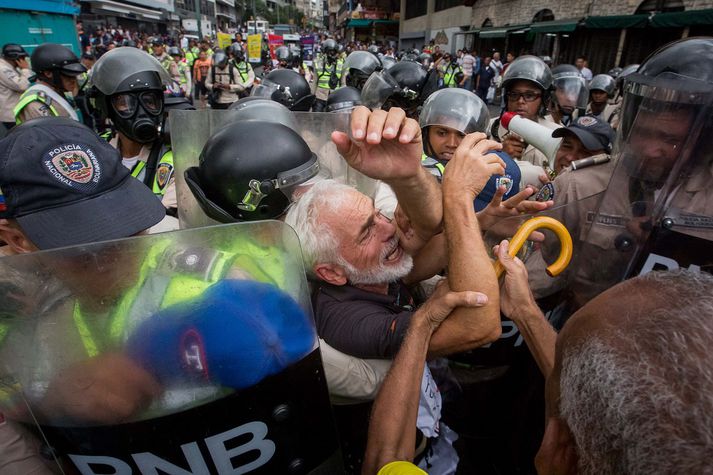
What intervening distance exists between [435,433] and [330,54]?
1480cm

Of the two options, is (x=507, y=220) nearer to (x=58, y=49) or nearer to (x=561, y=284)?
(x=561, y=284)

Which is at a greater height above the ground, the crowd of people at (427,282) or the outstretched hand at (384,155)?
the outstretched hand at (384,155)

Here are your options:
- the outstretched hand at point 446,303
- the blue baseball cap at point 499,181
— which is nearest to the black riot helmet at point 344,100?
the blue baseball cap at point 499,181

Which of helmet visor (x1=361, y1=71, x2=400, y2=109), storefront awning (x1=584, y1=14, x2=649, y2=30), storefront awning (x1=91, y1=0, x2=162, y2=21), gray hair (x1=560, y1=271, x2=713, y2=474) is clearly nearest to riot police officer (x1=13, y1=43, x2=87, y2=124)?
helmet visor (x1=361, y1=71, x2=400, y2=109)

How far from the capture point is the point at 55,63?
15.2ft

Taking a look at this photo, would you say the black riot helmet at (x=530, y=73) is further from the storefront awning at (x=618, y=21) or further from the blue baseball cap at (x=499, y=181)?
the storefront awning at (x=618, y=21)

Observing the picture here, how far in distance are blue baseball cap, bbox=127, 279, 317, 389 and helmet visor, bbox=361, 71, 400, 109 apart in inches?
157

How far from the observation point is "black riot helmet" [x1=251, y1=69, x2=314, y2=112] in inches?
188

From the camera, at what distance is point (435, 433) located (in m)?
1.56

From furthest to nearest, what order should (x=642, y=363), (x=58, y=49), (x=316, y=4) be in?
(x=316, y=4) → (x=58, y=49) → (x=642, y=363)

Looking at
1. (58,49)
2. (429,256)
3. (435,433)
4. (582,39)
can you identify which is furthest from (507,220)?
(582,39)

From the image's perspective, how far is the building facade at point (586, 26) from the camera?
1280cm

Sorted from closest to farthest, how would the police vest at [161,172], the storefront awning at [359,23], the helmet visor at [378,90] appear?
the police vest at [161,172], the helmet visor at [378,90], the storefront awning at [359,23]

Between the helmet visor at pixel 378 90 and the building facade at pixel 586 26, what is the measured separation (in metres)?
11.8
